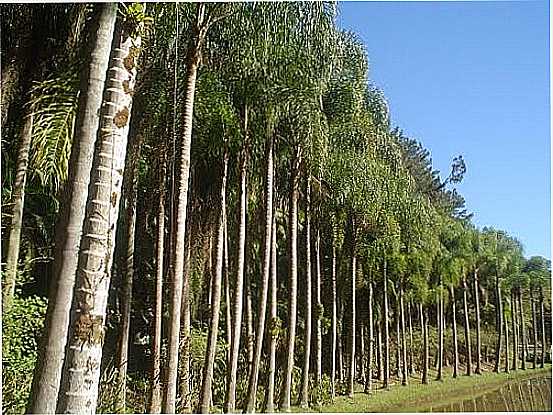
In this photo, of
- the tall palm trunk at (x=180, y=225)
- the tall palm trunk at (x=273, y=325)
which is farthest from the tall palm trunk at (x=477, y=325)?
the tall palm trunk at (x=180, y=225)

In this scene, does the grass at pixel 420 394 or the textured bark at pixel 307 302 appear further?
the textured bark at pixel 307 302

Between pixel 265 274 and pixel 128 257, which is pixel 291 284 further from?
pixel 128 257

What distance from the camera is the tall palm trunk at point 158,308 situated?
3607mm

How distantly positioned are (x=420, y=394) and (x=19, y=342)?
2.51m

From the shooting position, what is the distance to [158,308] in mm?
3771

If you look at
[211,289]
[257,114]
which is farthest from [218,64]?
[211,289]

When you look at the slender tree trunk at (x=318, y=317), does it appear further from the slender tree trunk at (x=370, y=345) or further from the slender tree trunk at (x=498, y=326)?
the slender tree trunk at (x=498, y=326)

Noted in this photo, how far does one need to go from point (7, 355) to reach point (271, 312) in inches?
78.8

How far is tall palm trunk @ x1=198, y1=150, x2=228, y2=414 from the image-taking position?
4.12 m

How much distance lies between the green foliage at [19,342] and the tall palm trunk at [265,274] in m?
1.57

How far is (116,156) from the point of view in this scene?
2023 mm

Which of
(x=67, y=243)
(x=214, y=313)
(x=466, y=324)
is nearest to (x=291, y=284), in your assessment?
(x=214, y=313)

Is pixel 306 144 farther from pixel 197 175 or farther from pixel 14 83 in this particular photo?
pixel 14 83

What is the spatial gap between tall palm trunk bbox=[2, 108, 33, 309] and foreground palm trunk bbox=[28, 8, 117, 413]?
3.99ft
